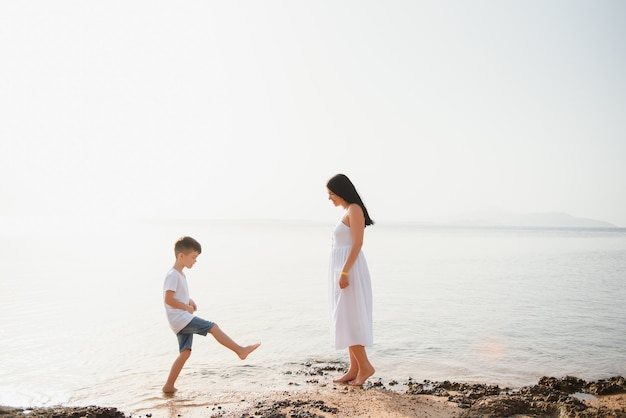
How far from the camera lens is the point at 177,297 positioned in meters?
5.22

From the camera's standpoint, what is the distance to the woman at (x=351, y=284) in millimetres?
5465

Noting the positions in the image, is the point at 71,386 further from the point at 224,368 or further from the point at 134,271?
the point at 134,271

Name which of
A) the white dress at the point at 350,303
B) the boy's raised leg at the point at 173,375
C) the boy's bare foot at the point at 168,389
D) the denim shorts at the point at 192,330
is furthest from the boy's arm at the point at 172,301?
the white dress at the point at 350,303

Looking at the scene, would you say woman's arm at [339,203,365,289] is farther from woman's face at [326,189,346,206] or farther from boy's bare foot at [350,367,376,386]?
boy's bare foot at [350,367,376,386]

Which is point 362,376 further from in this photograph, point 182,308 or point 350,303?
point 182,308

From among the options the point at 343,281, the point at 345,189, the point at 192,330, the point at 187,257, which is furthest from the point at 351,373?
Result: the point at 187,257

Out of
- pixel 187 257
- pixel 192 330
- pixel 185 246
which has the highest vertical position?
pixel 185 246

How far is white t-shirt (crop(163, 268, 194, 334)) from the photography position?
5191 mm

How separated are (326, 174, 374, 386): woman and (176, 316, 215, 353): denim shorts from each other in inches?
56.9

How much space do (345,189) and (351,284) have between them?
1.08 meters

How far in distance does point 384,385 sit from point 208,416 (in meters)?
2.18

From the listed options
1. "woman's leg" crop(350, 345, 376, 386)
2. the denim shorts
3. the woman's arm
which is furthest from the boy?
the woman's arm

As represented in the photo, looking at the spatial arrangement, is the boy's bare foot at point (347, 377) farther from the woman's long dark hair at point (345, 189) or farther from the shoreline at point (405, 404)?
the woman's long dark hair at point (345, 189)

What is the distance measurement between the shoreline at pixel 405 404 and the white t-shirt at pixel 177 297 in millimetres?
786
